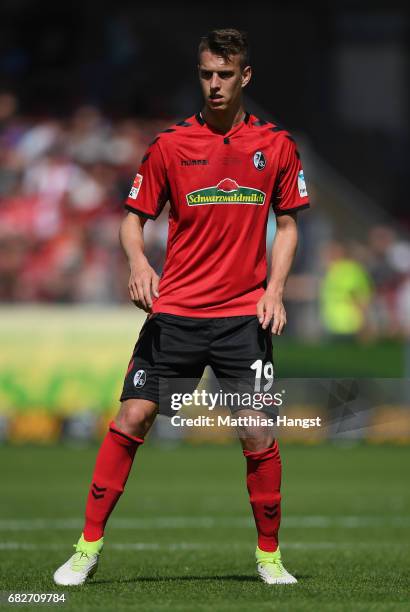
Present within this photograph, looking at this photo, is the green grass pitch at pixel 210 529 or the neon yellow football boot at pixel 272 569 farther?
the neon yellow football boot at pixel 272 569

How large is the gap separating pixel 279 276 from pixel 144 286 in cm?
65

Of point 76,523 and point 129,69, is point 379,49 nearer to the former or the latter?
point 129,69

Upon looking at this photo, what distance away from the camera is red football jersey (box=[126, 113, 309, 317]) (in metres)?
6.57

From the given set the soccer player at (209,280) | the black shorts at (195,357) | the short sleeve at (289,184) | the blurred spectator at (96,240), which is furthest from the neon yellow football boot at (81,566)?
the blurred spectator at (96,240)

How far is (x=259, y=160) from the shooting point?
6625mm

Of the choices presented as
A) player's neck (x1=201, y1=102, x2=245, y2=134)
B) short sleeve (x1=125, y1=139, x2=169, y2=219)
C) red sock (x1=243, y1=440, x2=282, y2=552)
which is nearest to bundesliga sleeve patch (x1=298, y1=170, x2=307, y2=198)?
player's neck (x1=201, y1=102, x2=245, y2=134)

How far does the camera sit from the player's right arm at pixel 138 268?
6.41m

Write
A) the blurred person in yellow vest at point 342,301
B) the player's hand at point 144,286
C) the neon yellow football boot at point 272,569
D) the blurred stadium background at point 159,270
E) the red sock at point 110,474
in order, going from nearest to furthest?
the player's hand at point 144,286
the red sock at point 110,474
the neon yellow football boot at point 272,569
the blurred stadium background at point 159,270
the blurred person in yellow vest at point 342,301

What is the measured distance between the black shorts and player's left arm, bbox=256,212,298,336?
12cm

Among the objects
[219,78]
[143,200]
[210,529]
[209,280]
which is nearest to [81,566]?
[209,280]

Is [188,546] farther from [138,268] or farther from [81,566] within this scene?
[138,268]

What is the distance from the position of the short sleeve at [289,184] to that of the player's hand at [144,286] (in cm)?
75

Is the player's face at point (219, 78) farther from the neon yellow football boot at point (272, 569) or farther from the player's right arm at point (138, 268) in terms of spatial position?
the neon yellow football boot at point (272, 569)

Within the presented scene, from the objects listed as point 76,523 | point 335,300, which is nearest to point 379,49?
point 335,300
